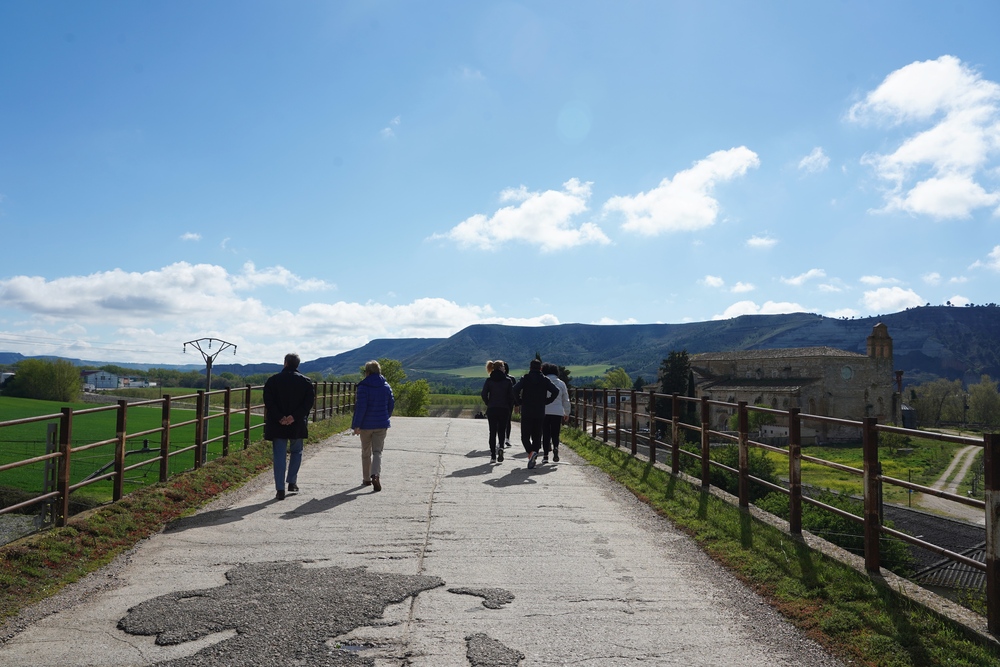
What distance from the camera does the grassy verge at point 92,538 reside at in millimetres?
5047

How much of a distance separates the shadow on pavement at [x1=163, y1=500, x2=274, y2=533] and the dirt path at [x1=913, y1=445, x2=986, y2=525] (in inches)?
1312

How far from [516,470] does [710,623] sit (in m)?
7.31

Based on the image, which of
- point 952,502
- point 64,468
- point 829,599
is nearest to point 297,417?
point 64,468

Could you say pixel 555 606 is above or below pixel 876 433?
below

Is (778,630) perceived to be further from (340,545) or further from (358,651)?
(340,545)

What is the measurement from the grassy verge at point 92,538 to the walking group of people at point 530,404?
4622 millimetres

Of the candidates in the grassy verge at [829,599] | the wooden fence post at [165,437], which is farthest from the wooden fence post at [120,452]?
the grassy verge at [829,599]

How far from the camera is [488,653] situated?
3.77 metres

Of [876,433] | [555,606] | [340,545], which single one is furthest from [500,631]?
[876,433]

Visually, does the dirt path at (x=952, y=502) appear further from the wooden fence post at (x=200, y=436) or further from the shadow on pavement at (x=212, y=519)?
the shadow on pavement at (x=212, y=519)

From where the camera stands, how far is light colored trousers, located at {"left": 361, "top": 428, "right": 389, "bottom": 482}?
9.21 meters

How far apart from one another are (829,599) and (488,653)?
2516mm

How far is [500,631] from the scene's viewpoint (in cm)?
412

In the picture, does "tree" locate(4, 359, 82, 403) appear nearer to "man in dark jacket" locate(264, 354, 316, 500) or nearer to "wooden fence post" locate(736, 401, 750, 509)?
"man in dark jacket" locate(264, 354, 316, 500)
